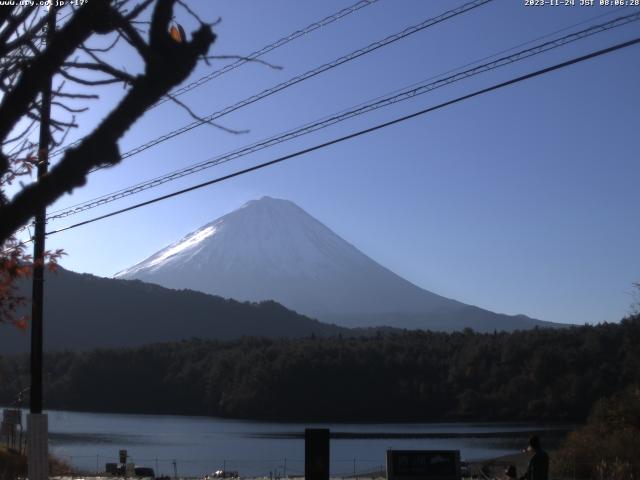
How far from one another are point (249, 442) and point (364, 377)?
21432mm

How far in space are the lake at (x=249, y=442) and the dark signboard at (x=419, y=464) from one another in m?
19.9

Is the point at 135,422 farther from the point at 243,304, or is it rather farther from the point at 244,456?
the point at 243,304

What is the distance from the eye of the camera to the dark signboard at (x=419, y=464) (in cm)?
1597

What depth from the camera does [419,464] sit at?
1608cm

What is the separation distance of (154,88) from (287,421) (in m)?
77.2

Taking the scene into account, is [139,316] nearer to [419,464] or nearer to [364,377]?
[364,377]

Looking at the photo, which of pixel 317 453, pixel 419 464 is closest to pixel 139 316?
pixel 419 464

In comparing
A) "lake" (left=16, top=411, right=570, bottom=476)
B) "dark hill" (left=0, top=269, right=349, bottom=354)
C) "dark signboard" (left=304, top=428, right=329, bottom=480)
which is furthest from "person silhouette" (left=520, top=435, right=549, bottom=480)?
"dark hill" (left=0, top=269, right=349, bottom=354)

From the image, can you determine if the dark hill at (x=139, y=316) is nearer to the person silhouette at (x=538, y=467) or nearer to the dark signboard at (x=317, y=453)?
the dark signboard at (x=317, y=453)

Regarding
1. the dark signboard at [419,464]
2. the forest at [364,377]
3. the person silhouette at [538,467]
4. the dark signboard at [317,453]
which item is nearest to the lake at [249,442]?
the forest at [364,377]

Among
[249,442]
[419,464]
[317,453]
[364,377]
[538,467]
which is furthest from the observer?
[364,377]

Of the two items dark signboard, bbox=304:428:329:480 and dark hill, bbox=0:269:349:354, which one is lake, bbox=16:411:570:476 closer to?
dark signboard, bbox=304:428:329:480

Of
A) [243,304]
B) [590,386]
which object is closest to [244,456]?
[590,386]

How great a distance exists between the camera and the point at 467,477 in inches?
982
